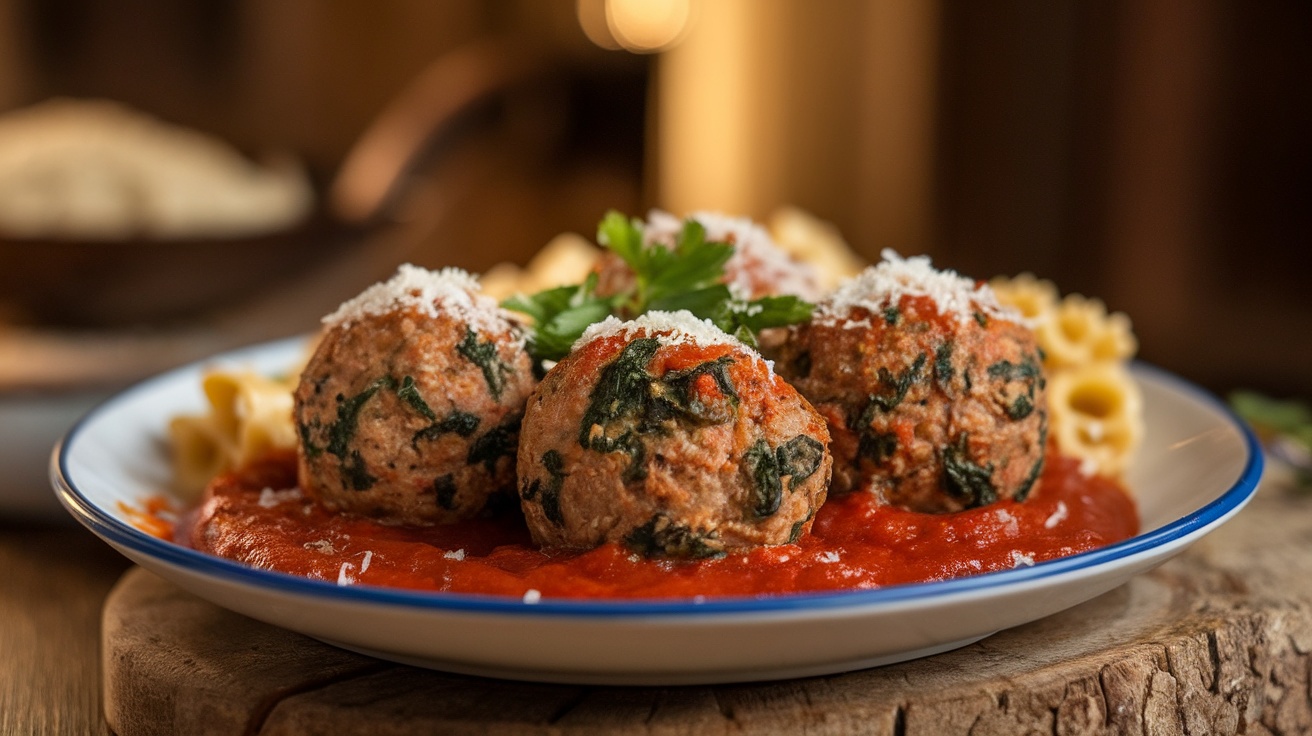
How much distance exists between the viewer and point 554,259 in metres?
4.76

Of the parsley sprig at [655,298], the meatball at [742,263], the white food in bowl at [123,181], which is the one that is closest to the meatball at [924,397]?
the parsley sprig at [655,298]

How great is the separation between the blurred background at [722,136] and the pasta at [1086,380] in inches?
130

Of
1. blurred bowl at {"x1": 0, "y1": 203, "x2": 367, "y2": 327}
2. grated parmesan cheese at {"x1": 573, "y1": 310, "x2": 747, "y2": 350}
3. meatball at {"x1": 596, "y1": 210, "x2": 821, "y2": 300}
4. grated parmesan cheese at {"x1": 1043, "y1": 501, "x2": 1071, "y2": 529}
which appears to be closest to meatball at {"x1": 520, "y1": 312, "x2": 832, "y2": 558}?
grated parmesan cheese at {"x1": 573, "y1": 310, "x2": 747, "y2": 350}

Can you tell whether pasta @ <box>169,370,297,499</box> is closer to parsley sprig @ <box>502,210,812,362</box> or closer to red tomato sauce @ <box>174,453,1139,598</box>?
red tomato sauce @ <box>174,453,1139,598</box>

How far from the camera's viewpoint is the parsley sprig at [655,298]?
9.43 feet

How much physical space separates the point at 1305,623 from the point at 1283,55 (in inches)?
197

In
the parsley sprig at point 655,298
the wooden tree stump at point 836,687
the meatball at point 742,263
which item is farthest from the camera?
the meatball at point 742,263

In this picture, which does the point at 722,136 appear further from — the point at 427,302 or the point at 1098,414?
the point at 427,302

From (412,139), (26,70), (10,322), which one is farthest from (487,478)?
(26,70)

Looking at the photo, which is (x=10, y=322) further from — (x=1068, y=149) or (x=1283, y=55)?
(x=1283, y=55)

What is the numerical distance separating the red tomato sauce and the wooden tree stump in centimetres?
18

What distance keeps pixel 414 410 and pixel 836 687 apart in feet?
3.35

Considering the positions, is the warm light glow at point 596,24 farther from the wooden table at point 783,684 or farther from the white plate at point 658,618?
the white plate at point 658,618

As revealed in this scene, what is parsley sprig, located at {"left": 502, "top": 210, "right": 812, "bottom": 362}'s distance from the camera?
2.87 metres
